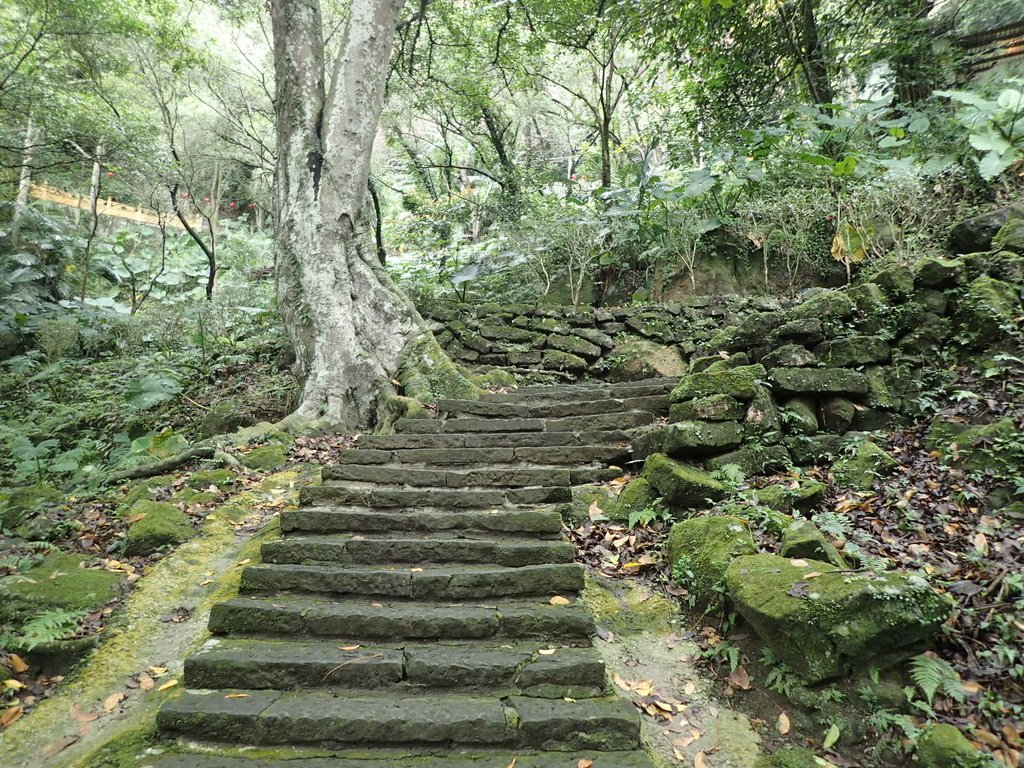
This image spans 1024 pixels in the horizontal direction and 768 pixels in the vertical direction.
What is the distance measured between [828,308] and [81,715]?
6.00 meters

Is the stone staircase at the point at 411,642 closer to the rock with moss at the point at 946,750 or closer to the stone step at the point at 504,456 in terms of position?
the stone step at the point at 504,456

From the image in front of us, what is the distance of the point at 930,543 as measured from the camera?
326 cm

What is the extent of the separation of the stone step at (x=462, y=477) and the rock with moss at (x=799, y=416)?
188 cm

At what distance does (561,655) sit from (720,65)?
1072cm

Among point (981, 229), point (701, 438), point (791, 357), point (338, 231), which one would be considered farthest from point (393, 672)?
point (981, 229)

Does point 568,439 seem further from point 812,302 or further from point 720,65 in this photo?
point 720,65

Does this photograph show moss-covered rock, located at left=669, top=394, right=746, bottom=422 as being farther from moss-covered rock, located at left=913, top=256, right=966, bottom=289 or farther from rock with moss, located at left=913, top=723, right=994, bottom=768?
rock with moss, located at left=913, top=723, right=994, bottom=768

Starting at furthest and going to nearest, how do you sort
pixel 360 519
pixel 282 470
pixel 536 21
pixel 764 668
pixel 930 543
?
pixel 536 21 < pixel 282 470 < pixel 360 519 < pixel 930 543 < pixel 764 668

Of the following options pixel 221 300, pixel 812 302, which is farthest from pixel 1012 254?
pixel 221 300

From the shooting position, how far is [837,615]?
263 centimetres

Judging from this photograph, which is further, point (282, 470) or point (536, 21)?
point (536, 21)

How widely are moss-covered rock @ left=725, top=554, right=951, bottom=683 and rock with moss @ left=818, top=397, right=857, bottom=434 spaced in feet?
6.64

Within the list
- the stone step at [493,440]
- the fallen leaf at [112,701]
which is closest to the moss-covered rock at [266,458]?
the stone step at [493,440]

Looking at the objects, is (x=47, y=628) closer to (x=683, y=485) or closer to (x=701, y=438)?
(x=683, y=485)
